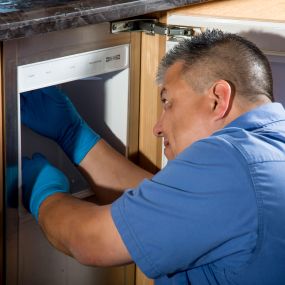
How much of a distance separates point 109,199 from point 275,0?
666mm

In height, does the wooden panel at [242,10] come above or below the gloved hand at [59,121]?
above

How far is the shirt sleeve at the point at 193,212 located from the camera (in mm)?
1284

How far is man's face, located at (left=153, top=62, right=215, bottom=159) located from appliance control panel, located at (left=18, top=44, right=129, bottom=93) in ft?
0.76

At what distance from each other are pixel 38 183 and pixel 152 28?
19.3 inches

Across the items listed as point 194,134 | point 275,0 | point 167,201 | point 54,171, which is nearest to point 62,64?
point 54,171

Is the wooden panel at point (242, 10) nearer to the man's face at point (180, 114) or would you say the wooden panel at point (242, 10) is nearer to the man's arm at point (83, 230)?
the man's face at point (180, 114)

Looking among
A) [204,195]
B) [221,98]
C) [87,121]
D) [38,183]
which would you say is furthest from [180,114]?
[87,121]

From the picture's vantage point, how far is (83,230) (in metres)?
1.45

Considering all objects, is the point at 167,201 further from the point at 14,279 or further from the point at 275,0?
the point at 275,0

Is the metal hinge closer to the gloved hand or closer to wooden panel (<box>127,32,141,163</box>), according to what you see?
wooden panel (<box>127,32,141,163</box>)

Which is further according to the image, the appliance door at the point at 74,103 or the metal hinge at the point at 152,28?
the metal hinge at the point at 152,28

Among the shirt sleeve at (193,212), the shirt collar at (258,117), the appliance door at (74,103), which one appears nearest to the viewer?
the shirt sleeve at (193,212)


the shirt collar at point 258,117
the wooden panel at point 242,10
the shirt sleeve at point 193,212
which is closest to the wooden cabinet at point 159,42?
the wooden panel at point 242,10

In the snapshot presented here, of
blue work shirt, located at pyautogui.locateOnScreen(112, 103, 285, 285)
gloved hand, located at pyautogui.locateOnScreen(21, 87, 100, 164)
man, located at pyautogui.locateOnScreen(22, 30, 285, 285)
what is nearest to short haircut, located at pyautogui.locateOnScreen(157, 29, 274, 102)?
man, located at pyautogui.locateOnScreen(22, 30, 285, 285)
